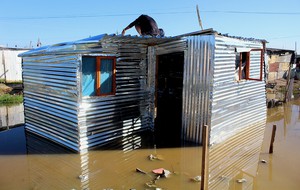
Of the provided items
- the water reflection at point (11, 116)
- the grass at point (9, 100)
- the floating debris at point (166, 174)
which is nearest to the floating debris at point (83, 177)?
the floating debris at point (166, 174)

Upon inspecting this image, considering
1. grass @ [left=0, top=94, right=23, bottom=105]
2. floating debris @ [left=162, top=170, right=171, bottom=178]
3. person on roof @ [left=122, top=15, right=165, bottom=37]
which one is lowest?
floating debris @ [left=162, top=170, right=171, bottom=178]

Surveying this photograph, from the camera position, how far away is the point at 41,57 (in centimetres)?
804

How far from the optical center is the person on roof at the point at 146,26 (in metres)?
8.69

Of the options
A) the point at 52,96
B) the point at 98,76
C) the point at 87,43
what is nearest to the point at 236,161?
the point at 98,76

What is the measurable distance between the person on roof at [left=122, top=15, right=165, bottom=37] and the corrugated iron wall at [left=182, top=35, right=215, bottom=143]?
1.56 meters

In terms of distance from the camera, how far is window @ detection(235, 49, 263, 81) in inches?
348

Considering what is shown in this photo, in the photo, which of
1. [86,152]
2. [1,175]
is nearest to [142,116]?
[86,152]

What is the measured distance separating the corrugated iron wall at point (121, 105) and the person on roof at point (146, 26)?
2.14ft

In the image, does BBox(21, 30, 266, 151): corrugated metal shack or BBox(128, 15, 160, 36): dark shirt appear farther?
BBox(128, 15, 160, 36): dark shirt

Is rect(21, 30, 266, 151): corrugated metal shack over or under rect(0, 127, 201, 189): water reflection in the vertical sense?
over

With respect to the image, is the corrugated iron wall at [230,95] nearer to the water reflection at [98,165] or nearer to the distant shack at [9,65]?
the water reflection at [98,165]

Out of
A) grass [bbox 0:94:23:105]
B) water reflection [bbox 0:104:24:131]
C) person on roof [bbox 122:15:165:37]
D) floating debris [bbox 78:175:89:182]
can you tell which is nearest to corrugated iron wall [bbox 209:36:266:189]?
person on roof [bbox 122:15:165:37]

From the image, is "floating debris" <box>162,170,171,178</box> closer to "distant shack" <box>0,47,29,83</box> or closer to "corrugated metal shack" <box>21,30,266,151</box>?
"corrugated metal shack" <box>21,30,266,151</box>

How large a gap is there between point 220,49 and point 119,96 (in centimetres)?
343
